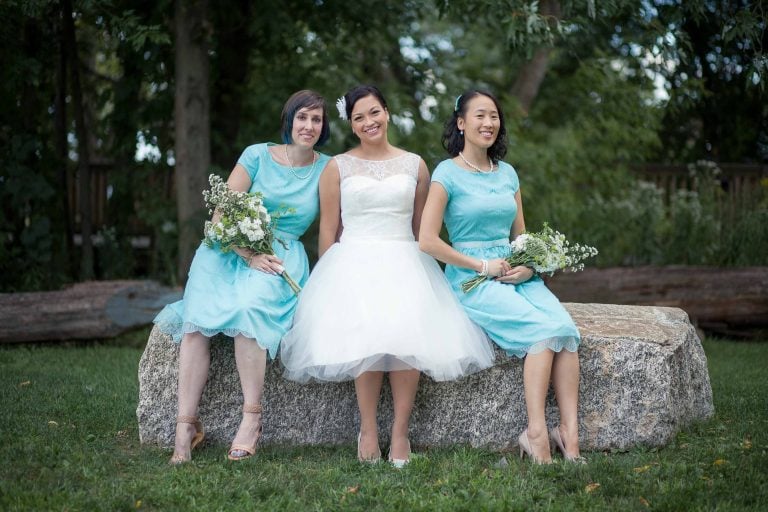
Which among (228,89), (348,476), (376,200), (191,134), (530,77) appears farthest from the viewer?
(530,77)

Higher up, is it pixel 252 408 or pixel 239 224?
pixel 239 224

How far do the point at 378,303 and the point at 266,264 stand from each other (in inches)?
25.9

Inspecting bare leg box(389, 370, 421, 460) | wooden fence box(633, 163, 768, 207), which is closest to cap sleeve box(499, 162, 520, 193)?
bare leg box(389, 370, 421, 460)

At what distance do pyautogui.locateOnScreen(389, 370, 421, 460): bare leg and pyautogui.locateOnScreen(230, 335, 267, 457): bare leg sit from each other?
62cm

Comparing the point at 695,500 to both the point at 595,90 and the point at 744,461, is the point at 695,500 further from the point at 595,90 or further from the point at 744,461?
the point at 595,90

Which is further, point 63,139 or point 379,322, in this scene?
point 63,139

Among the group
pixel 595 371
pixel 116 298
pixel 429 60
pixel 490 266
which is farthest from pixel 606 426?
pixel 429 60

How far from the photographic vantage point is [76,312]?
284 inches

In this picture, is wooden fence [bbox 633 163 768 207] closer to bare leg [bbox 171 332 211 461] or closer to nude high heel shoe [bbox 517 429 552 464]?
nude high heel shoe [bbox 517 429 552 464]

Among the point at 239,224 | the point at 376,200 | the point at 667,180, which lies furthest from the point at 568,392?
the point at 667,180

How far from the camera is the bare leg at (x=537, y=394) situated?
12.9ft

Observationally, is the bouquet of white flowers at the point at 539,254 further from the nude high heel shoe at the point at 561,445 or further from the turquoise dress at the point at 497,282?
the nude high heel shoe at the point at 561,445

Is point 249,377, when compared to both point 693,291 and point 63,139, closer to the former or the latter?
point 693,291

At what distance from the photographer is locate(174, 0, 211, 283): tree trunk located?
25.2 ft
